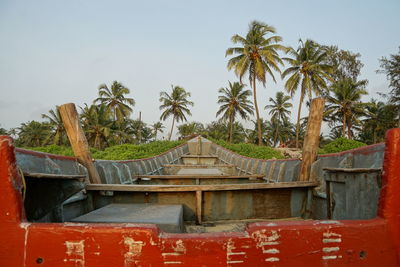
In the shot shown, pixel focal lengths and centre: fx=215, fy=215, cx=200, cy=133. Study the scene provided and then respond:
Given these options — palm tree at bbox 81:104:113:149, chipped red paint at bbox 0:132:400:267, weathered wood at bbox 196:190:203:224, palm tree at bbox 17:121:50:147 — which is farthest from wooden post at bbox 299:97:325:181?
palm tree at bbox 17:121:50:147

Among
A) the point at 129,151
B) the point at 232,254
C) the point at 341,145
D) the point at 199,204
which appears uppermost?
the point at 341,145

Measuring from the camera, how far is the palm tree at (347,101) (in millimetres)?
26000

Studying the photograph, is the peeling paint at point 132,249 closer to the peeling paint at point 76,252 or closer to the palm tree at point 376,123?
the peeling paint at point 76,252

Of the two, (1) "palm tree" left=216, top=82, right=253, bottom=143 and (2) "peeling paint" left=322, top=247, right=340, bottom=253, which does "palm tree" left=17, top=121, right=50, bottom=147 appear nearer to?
(1) "palm tree" left=216, top=82, right=253, bottom=143

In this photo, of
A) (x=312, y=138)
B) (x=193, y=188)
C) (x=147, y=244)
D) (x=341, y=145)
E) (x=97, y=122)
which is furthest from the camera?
(x=97, y=122)

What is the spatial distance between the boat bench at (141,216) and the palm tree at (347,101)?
95.2 feet

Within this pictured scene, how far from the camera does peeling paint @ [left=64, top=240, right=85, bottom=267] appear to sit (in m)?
1.13

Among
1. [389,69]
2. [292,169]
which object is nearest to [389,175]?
[292,169]

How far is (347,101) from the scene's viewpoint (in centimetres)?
2595

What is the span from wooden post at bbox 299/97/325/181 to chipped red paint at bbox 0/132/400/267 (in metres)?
2.39

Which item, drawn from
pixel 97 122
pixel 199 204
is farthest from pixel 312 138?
pixel 97 122

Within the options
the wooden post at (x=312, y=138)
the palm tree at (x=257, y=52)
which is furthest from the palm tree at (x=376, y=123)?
the wooden post at (x=312, y=138)

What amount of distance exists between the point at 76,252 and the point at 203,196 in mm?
2145

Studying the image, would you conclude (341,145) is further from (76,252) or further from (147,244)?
(76,252)
